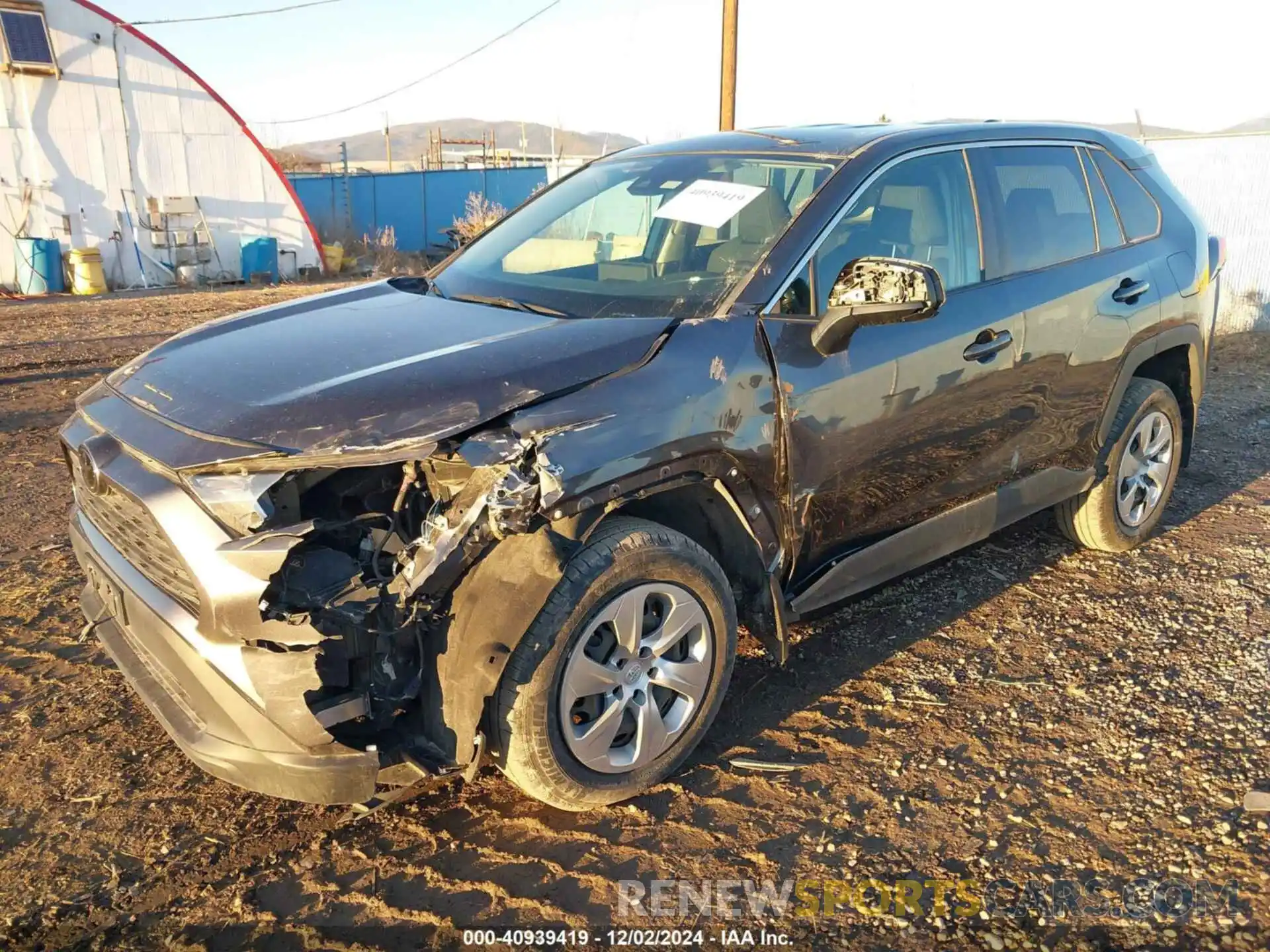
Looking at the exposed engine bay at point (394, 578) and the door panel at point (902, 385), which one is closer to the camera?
the exposed engine bay at point (394, 578)

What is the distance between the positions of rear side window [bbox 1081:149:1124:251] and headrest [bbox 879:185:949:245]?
113 cm

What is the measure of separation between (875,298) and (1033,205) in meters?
1.49

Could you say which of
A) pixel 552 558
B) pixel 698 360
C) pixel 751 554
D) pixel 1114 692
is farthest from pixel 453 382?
pixel 1114 692

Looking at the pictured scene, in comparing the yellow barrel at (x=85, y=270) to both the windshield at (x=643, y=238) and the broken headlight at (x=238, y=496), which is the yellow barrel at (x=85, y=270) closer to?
the windshield at (x=643, y=238)

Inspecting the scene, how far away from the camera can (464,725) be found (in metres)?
2.57

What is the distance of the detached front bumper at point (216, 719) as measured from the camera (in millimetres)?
2441

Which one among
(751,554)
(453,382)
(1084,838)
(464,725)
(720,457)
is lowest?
(1084,838)

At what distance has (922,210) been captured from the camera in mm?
3703

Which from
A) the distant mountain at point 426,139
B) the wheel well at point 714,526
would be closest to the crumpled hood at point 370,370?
the wheel well at point 714,526

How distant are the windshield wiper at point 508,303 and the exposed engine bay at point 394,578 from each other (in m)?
0.84

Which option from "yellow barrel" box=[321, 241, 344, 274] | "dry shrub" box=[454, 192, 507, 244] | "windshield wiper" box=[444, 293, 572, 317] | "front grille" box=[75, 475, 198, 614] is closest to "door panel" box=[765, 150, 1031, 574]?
"windshield wiper" box=[444, 293, 572, 317]

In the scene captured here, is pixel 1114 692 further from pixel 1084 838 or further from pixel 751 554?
pixel 751 554

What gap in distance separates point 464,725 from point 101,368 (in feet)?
27.4

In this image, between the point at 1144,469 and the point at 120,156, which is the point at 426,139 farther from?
the point at 1144,469
